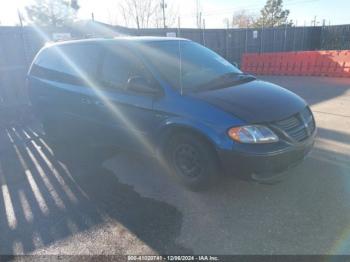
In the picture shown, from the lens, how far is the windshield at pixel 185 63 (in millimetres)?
3682

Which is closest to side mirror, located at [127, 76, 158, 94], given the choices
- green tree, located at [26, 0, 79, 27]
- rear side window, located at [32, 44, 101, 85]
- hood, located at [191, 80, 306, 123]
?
hood, located at [191, 80, 306, 123]

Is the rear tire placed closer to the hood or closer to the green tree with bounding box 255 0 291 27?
the hood

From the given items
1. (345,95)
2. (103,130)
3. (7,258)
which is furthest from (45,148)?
(345,95)

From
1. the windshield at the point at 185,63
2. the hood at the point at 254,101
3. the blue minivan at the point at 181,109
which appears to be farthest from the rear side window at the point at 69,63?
the hood at the point at 254,101

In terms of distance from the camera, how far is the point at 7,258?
2746 mm

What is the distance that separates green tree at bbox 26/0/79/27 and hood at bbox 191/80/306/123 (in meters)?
29.1

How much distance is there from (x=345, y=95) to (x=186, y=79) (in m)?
6.81

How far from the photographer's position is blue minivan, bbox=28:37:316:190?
3.05 metres

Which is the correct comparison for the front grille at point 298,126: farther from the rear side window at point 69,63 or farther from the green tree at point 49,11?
the green tree at point 49,11

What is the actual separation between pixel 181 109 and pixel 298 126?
134 cm

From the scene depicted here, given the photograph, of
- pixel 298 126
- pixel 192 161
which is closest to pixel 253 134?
pixel 298 126

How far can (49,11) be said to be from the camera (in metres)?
29.7

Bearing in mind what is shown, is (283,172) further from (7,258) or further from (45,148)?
(45,148)

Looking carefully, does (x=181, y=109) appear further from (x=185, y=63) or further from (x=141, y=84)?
(x=185, y=63)
